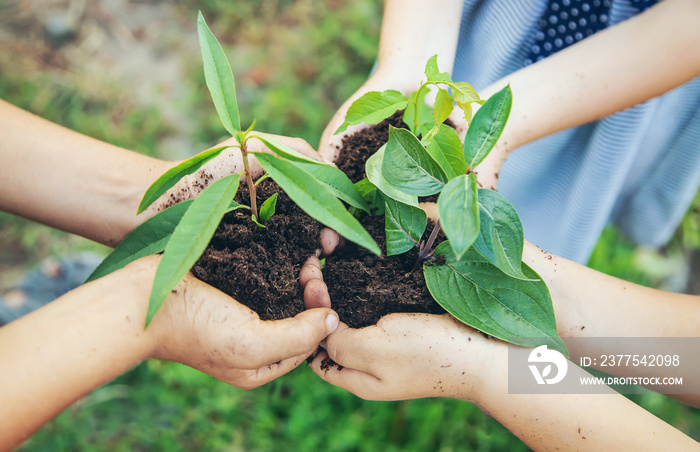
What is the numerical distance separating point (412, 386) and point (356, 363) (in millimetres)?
138

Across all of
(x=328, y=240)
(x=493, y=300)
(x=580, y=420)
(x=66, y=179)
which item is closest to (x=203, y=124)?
(x=66, y=179)

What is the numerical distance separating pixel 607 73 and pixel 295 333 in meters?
1.11

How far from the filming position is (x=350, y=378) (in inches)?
40.4

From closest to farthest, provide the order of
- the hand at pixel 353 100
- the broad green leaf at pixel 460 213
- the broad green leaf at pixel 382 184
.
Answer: the broad green leaf at pixel 460 213 → the broad green leaf at pixel 382 184 → the hand at pixel 353 100

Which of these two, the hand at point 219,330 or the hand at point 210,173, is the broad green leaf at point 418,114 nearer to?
Answer: the hand at point 210,173

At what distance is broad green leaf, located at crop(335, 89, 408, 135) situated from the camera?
0.89 m

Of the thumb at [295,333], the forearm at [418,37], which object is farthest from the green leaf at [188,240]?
the forearm at [418,37]

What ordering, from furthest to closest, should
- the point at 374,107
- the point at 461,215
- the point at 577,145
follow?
the point at 577,145 → the point at 374,107 → the point at 461,215

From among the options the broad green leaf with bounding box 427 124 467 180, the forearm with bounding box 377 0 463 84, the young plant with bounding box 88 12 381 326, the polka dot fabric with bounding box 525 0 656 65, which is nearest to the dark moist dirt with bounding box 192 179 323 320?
the young plant with bounding box 88 12 381 326

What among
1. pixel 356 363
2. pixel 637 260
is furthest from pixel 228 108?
pixel 637 260

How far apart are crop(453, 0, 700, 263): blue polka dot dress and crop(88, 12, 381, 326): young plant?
3.10 ft

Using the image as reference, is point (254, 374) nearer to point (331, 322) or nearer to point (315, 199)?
point (331, 322)

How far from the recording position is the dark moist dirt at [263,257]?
0.90 metres

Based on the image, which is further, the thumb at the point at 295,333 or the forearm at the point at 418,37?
the forearm at the point at 418,37
